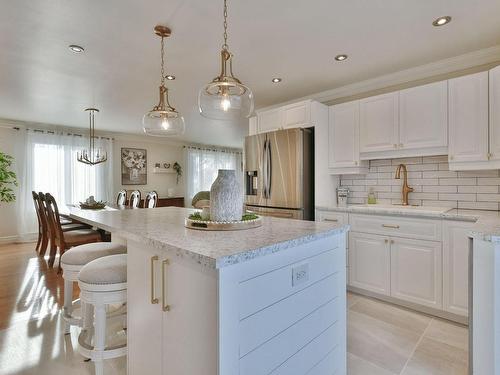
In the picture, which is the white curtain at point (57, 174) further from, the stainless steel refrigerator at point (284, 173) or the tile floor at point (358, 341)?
the stainless steel refrigerator at point (284, 173)

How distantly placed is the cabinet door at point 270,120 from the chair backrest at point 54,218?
2809 millimetres

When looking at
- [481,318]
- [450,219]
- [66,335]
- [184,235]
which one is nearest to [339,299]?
[481,318]

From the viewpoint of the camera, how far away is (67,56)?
2.63m

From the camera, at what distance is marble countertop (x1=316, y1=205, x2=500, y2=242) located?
55.2 inches

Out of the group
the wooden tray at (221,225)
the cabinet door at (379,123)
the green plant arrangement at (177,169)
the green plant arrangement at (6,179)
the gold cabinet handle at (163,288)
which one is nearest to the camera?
the gold cabinet handle at (163,288)

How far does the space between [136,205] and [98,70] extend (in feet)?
7.96

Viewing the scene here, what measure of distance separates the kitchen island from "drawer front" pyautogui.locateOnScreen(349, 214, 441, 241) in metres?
1.36

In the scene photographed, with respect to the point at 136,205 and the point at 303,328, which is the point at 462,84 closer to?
the point at 303,328

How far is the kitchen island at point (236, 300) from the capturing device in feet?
3.06

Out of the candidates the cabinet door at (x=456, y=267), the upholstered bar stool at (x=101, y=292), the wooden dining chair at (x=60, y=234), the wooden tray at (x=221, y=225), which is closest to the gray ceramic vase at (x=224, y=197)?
the wooden tray at (x=221, y=225)

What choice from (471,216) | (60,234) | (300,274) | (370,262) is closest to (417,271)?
(370,262)

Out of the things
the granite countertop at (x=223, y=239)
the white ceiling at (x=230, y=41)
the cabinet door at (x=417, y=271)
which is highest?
the white ceiling at (x=230, y=41)

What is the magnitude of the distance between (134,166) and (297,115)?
4754 mm

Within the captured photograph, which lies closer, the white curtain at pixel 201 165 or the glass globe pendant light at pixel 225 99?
the glass globe pendant light at pixel 225 99
